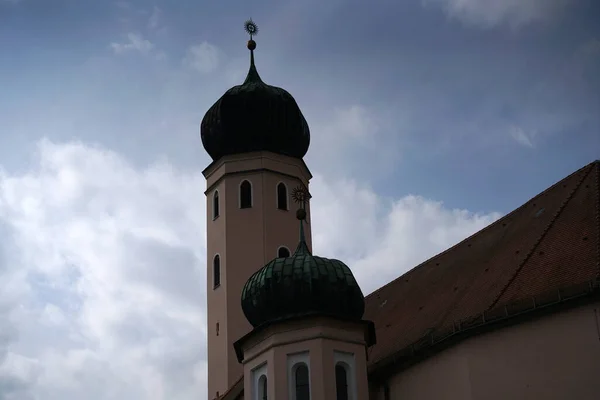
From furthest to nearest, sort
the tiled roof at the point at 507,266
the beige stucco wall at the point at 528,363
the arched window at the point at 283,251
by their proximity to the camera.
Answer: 1. the arched window at the point at 283,251
2. the tiled roof at the point at 507,266
3. the beige stucco wall at the point at 528,363

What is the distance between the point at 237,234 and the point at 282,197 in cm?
171

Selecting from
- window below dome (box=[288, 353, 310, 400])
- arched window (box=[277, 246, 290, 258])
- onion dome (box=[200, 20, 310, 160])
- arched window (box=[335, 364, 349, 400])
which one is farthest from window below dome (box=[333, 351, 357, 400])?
onion dome (box=[200, 20, 310, 160])

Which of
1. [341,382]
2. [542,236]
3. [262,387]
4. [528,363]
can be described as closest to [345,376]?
[341,382]

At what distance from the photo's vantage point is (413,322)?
20.2m

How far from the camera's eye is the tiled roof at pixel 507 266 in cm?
1661

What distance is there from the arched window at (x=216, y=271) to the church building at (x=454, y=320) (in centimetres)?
257

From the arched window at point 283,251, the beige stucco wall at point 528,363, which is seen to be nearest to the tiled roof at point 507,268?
the beige stucco wall at point 528,363

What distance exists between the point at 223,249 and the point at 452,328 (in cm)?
1102

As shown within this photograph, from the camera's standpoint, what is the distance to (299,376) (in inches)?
731

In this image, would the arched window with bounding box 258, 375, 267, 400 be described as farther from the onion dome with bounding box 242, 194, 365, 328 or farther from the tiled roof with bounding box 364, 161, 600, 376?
the tiled roof with bounding box 364, 161, 600, 376

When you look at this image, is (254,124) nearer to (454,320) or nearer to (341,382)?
(341,382)

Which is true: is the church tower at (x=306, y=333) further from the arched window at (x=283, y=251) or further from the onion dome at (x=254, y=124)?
the onion dome at (x=254, y=124)

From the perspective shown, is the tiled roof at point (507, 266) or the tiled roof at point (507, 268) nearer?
the tiled roof at point (507, 268)

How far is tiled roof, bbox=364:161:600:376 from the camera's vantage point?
54.5 ft
